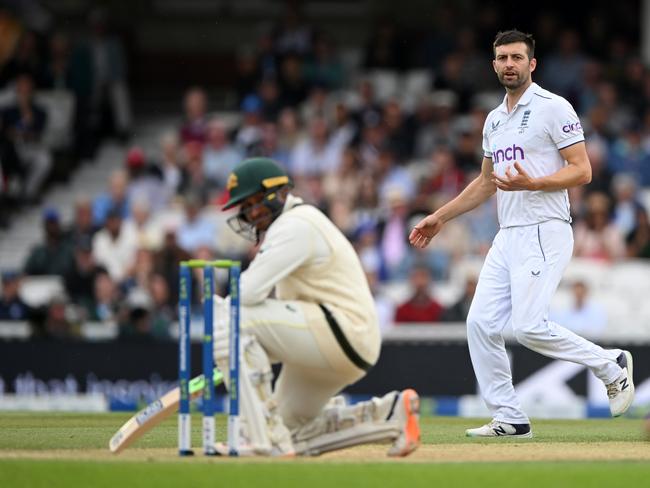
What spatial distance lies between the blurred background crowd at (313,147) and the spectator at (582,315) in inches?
0.9

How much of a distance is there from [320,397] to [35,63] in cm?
1397

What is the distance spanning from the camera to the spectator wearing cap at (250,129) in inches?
738

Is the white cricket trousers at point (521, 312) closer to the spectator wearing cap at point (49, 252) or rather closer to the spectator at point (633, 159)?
the spectator at point (633, 159)

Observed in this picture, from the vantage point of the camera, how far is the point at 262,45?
20.8 metres

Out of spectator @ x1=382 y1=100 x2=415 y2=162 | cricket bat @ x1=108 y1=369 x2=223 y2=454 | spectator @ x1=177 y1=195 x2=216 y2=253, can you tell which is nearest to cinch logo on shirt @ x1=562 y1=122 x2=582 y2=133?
cricket bat @ x1=108 y1=369 x2=223 y2=454

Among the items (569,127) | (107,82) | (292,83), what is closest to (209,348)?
(569,127)

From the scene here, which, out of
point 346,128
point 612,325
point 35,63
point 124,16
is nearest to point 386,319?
point 612,325

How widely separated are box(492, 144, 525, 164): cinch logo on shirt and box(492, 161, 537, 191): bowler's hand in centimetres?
32

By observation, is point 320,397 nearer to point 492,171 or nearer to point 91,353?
point 492,171

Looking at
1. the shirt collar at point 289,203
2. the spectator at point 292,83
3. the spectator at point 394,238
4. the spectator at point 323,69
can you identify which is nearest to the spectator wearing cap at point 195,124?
the spectator at point 292,83

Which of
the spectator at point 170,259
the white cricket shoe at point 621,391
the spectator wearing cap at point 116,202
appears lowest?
the white cricket shoe at point 621,391

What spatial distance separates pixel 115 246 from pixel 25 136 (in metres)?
3.04

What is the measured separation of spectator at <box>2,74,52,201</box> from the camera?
1966 centimetres

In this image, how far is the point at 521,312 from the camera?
8.86m
